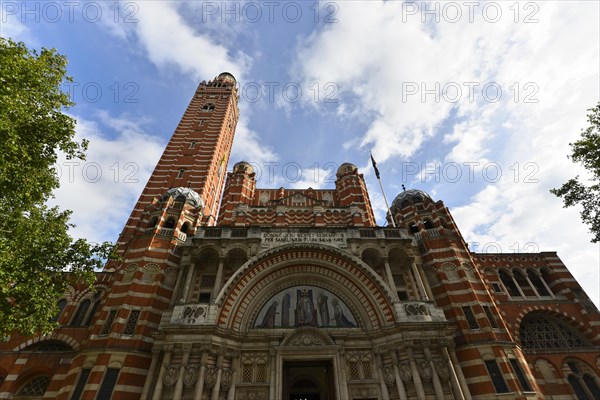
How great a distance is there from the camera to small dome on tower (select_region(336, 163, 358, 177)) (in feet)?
108

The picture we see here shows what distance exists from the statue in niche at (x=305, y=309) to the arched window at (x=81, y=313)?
15636 millimetres

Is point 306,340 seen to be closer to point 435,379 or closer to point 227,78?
point 435,379

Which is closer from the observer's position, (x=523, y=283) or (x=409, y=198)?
(x=523, y=283)

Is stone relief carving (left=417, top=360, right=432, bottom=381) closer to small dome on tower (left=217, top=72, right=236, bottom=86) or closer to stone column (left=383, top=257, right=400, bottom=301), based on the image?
stone column (left=383, top=257, right=400, bottom=301)

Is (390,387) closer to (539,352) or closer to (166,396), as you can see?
(166,396)

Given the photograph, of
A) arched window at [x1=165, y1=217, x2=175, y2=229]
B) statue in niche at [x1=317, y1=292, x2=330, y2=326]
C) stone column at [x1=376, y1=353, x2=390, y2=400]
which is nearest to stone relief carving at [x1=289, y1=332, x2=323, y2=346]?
statue in niche at [x1=317, y1=292, x2=330, y2=326]

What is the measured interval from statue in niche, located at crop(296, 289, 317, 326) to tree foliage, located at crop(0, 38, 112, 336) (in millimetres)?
11824

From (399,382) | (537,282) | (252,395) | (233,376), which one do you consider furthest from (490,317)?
(233,376)

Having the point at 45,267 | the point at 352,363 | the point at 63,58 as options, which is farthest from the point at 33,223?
the point at 352,363

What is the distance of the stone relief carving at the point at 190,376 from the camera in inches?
546

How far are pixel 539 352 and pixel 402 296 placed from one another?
11.3 metres

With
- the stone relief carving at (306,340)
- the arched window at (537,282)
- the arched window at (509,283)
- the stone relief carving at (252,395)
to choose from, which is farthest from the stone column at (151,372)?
the arched window at (537,282)

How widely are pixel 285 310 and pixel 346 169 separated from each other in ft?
65.8

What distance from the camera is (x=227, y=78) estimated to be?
55312 millimetres
